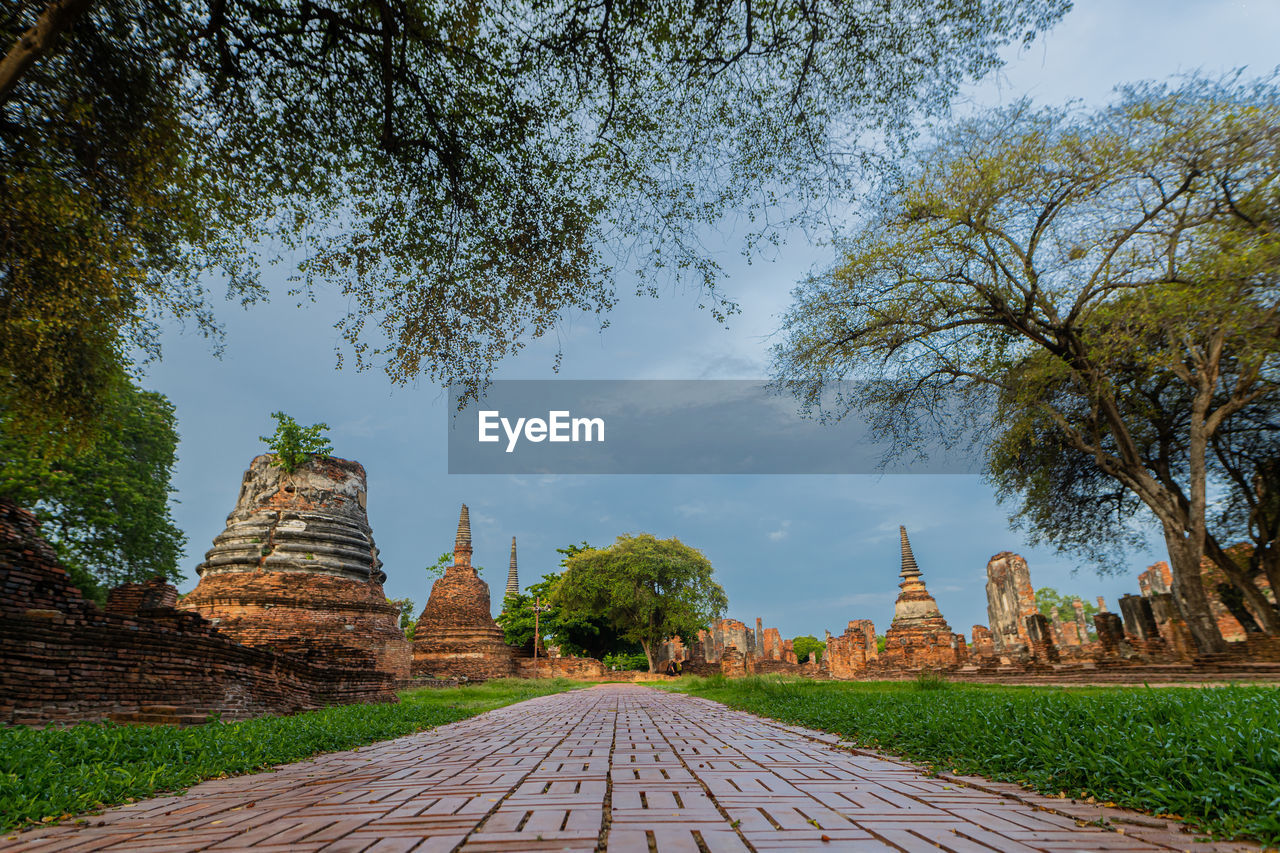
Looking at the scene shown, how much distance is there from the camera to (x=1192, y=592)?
13078 millimetres

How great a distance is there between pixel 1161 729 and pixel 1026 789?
75 centimetres

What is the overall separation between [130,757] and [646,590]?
3742 centimetres

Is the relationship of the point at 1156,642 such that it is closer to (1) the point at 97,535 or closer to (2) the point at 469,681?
(2) the point at 469,681

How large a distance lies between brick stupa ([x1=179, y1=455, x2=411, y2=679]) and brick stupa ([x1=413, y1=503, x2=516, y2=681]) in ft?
33.7

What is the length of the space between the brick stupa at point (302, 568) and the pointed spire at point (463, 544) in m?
13.9

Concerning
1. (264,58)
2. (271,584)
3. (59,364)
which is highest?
(264,58)

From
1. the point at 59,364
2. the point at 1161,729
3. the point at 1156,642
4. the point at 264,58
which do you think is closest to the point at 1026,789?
the point at 1161,729

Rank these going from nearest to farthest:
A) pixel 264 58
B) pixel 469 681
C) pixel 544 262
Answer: pixel 264 58 < pixel 544 262 < pixel 469 681

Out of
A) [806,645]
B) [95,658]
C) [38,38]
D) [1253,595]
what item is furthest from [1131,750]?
[806,645]

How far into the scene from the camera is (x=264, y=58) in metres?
6.94

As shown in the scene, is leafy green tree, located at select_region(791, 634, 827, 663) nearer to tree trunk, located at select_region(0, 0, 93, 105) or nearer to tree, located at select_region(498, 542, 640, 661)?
tree, located at select_region(498, 542, 640, 661)

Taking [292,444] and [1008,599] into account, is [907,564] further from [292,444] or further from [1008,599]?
[292,444]

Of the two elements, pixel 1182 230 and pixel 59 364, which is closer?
pixel 59 364

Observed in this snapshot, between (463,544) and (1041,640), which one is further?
(463,544)
